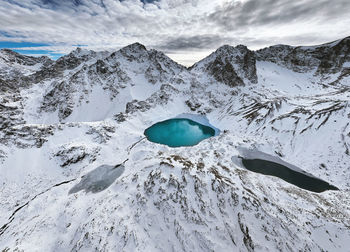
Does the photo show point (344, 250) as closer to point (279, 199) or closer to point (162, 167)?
point (279, 199)

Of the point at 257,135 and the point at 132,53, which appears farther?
the point at 132,53

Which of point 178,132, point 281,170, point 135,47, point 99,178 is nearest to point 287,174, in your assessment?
point 281,170

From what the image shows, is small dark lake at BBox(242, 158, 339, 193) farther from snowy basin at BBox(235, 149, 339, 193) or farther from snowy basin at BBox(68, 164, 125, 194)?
snowy basin at BBox(68, 164, 125, 194)

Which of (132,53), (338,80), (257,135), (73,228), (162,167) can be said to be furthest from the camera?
(132,53)

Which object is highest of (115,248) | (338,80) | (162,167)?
(338,80)

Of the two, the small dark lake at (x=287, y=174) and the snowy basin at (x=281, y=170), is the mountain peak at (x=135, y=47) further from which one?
the small dark lake at (x=287, y=174)

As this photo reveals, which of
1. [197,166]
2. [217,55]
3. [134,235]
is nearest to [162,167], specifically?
[197,166]

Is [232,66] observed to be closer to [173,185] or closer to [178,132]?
[178,132]

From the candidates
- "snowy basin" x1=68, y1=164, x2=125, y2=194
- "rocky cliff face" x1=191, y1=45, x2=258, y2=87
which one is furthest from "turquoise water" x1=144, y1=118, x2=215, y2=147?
"rocky cliff face" x1=191, y1=45, x2=258, y2=87
